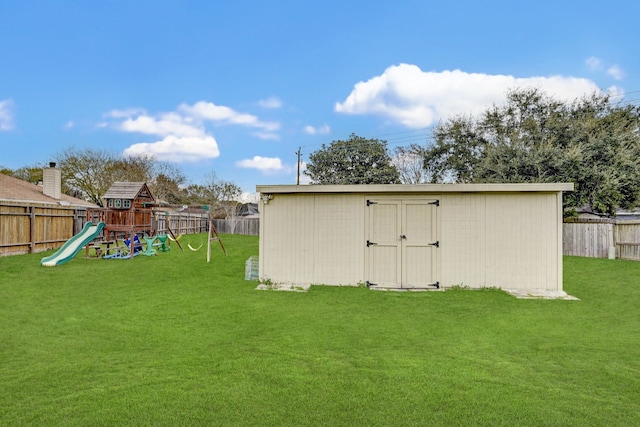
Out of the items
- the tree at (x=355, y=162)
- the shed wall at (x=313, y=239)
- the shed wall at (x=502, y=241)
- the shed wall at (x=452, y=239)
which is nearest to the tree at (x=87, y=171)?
the tree at (x=355, y=162)

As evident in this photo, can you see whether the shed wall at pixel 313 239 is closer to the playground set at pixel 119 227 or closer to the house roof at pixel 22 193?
the playground set at pixel 119 227

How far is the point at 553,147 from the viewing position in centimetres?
1495

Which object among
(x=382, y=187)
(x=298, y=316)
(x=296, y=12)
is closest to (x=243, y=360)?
(x=298, y=316)

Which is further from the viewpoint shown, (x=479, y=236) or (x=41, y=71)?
(x=41, y=71)

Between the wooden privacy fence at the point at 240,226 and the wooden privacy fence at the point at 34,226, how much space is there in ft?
41.0

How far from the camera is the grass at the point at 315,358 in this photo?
89.0 inches

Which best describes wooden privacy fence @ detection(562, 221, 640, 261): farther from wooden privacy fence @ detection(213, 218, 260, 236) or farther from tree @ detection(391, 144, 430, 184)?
wooden privacy fence @ detection(213, 218, 260, 236)

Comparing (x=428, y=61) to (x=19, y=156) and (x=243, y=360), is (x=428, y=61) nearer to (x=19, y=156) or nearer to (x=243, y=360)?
(x=243, y=360)

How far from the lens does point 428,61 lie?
1484cm

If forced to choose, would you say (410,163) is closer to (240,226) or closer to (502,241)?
(240,226)

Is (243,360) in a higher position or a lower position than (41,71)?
lower

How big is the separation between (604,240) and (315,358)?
40.4 feet

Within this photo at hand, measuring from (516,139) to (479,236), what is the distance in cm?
1248

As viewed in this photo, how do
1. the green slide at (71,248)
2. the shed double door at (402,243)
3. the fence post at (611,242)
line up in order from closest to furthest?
1. the shed double door at (402,243)
2. the green slide at (71,248)
3. the fence post at (611,242)
